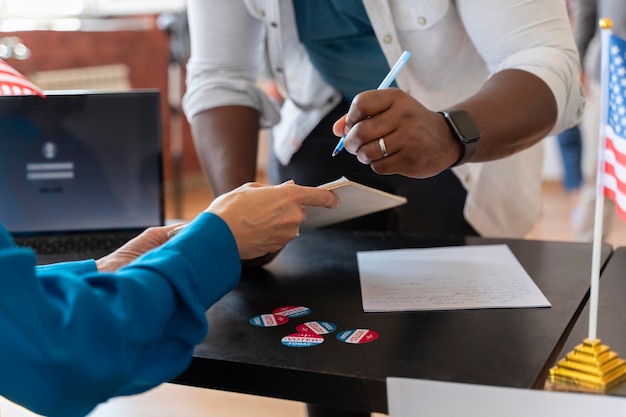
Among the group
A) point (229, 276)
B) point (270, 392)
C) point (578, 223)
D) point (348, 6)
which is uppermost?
point (348, 6)

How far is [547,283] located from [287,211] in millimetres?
424

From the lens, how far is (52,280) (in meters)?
0.84

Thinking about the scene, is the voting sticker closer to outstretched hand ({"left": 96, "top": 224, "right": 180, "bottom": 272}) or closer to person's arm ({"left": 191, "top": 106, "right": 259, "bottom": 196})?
outstretched hand ({"left": 96, "top": 224, "right": 180, "bottom": 272})

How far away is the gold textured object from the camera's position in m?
0.90

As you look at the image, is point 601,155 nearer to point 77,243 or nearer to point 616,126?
point 616,126

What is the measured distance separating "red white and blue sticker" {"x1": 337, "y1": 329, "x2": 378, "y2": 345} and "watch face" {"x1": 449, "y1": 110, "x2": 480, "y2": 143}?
35 cm

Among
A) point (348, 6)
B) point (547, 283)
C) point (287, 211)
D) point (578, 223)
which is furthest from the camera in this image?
point (578, 223)

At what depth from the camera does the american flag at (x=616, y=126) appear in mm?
904

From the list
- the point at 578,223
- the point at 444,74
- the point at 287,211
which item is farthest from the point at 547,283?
the point at 578,223

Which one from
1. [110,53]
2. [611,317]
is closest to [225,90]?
[611,317]

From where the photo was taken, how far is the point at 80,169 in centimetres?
160

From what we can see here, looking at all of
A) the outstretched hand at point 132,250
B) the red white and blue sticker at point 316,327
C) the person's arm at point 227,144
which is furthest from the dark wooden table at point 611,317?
the person's arm at point 227,144

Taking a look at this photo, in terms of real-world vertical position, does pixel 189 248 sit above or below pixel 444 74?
below

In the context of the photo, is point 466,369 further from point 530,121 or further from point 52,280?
point 530,121
